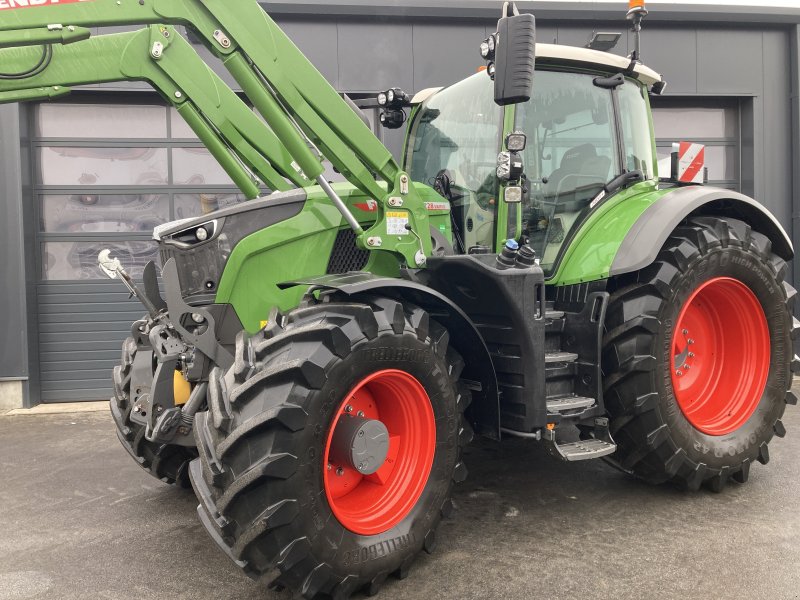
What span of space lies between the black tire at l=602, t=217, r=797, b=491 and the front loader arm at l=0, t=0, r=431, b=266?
115 cm

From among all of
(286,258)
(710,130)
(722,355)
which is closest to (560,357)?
(722,355)

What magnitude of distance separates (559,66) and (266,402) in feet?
8.50

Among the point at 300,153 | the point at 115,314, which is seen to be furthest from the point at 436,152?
the point at 115,314

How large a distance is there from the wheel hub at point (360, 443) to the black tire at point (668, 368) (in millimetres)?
1428

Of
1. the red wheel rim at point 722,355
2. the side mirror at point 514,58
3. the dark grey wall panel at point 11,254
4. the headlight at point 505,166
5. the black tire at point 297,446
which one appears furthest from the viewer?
the dark grey wall panel at point 11,254

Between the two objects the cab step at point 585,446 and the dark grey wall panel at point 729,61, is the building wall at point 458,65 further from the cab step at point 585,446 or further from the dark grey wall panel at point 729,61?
the cab step at point 585,446

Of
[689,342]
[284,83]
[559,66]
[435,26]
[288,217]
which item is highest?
[435,26]

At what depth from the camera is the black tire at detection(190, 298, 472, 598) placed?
2305 mm

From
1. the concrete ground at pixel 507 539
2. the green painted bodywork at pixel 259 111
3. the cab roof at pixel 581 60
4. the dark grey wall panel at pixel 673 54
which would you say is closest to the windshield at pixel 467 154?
the green painted bodywork at pixel 259 111

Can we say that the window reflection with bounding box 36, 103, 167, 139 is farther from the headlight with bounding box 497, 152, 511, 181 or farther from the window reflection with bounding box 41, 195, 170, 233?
the headlight with bounding box 497, 152, 511, 181

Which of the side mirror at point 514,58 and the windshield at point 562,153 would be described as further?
the windshield at point 562,153

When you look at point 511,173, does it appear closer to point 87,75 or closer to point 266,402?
point 266,402

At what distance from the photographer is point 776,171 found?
7605 millimetres

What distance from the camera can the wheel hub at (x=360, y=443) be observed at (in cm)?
259
